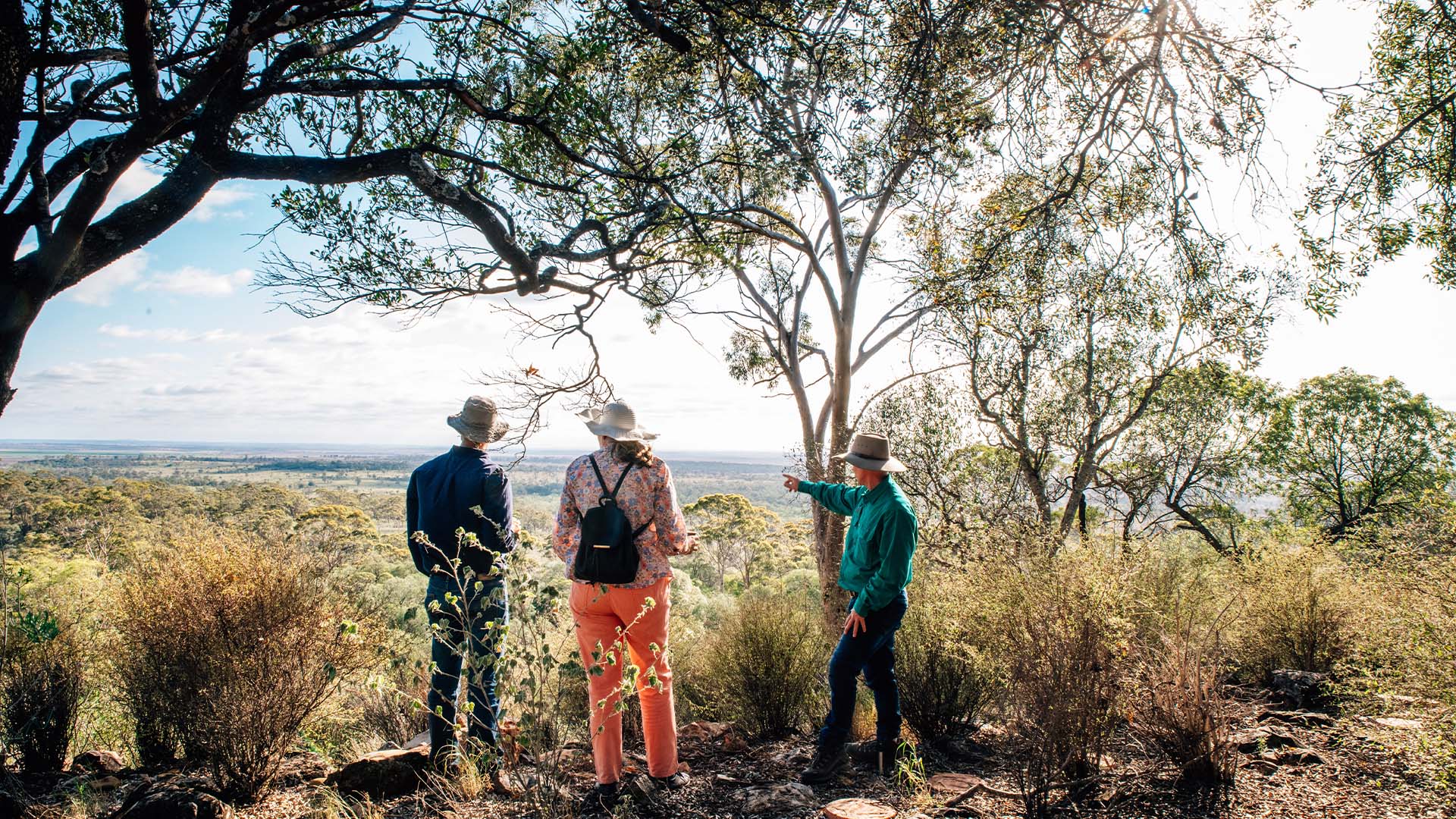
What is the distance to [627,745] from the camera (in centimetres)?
451

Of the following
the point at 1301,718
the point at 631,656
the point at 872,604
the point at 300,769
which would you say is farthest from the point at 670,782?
the point at 1301,718

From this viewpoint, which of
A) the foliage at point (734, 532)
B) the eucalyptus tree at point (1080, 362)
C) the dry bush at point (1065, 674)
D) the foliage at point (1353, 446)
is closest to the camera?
the dry bush at point (1065, 674)

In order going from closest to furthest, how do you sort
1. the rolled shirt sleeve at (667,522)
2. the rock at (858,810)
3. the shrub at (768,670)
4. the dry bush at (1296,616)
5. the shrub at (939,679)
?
the rock at (858,810) → the rolled shirt sleeve at (667,522) → the shrub at (939,679) → the shrub at (768,670) → the dry bush at (1296,616)

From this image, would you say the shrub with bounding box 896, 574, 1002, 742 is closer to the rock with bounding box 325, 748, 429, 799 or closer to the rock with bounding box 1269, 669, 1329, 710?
the rock with bounding box 1269, 669, 1329, 710

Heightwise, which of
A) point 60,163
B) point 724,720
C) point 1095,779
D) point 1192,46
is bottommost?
point 724,720

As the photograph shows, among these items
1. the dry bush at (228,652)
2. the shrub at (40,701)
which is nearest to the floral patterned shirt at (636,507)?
the dry bush at (228,652)

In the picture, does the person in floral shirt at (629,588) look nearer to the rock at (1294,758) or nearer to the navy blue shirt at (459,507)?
the navy blue shirt at (459,507)

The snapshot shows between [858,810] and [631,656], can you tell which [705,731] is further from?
[858,810]

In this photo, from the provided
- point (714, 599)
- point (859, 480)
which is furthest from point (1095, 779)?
point (714, 599)

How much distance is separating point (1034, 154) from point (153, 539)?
5.94 m

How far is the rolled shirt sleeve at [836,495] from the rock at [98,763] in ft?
13.9

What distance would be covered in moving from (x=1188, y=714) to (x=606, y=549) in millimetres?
2841

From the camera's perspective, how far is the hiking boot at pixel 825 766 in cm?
356

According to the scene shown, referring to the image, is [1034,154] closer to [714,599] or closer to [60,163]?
[60,163]
